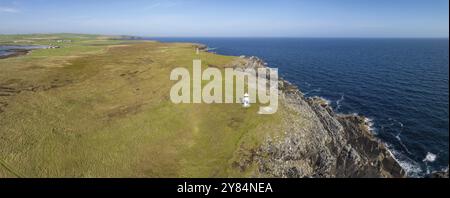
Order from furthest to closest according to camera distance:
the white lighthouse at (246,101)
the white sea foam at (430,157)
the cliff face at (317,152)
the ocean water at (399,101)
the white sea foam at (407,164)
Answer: the ocean water at (399,101), the white sea foam at (430,157), the white sea foam at (407,164), the white lighthouse at (246,101), the cliff face at (317,152)

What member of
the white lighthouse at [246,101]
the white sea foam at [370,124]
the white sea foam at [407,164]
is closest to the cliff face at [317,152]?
the white sea foam at [407,164]

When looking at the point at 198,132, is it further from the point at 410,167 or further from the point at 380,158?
the point at 410,167

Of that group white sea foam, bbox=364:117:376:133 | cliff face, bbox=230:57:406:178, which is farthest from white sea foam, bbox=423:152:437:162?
white sea foam, bbox=364:117:376:133

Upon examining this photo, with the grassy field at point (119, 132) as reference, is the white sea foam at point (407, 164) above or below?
below

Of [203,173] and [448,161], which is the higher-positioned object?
[203,173]

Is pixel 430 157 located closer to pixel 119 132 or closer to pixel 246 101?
pixel 246 101

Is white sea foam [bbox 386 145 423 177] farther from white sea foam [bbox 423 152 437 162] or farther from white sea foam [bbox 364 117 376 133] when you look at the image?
white sea foam [bbox 364 117 376 133]

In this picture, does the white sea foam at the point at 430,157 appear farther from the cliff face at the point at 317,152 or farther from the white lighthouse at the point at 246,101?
the white lighthouse at the point at 246,101
